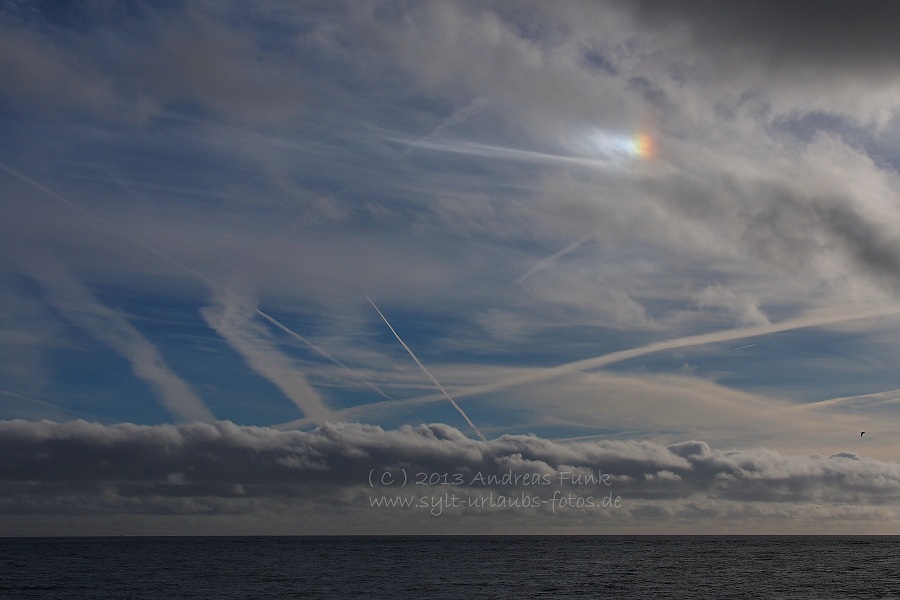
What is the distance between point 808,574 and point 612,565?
41959 mm

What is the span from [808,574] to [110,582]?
128m

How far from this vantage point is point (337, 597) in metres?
96.1

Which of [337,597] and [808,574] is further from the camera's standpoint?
[808,574]

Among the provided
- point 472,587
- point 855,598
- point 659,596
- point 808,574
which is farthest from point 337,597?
point 808,574

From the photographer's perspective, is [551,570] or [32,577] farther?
[551,570]

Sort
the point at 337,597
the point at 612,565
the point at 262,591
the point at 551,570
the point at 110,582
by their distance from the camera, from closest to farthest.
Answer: the point at 337,597, the point at 262,591, the point at 110,582, the point at 551,570, the point at 612,565

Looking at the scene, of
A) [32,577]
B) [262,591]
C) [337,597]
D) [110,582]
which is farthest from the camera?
[32,577]

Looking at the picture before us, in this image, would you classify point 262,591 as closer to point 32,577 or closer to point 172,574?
point 172,574

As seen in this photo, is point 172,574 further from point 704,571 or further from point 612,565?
point 704,571

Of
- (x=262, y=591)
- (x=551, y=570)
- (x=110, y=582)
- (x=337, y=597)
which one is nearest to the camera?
(x=337, y=597)

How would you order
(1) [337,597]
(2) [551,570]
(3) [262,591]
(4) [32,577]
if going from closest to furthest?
(1) [337,597] < (3) [262,591] < (4) [32,577] < (2) [551,570]

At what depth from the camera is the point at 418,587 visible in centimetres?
10888

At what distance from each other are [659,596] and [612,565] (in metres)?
70.6

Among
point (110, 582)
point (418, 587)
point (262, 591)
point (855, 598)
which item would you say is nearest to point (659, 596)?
point (855, 598)
